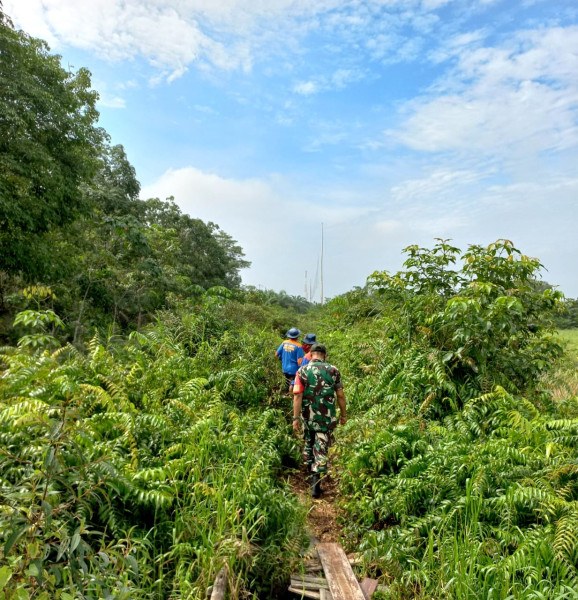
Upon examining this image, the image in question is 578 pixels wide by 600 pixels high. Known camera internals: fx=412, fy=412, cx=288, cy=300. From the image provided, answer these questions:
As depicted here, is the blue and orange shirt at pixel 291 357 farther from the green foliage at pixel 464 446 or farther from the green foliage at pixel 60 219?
the green foliage at pixel 60 219

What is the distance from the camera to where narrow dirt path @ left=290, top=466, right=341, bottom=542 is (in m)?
4.06

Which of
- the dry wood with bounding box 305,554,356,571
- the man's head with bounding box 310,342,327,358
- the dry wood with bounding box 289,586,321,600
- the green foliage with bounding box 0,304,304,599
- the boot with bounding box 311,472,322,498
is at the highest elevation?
the man's head with bounding box 310,342,327,358

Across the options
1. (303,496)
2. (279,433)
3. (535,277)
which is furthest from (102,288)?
(535,277)

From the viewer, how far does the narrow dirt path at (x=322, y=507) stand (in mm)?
4062

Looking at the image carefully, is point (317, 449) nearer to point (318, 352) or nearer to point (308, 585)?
point (318, 352)

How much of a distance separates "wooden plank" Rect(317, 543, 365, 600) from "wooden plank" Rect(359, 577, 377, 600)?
0.06 metres

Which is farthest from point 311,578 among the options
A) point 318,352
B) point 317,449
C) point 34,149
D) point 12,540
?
point 34,149

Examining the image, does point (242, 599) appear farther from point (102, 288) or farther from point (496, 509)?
point (102, 288)

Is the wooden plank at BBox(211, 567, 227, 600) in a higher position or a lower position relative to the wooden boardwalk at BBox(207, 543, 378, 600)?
higher

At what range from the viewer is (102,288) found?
520 inches

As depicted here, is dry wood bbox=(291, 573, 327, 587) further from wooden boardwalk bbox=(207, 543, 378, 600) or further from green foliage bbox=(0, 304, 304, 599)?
green foliage bbox=(0, 304, 304, 599)

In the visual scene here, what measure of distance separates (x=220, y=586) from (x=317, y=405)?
2646mm

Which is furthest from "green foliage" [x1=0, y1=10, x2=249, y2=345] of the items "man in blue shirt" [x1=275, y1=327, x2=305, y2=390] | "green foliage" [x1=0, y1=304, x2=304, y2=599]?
"green foliage" [x1=0, y1=304, x2=304, y2=599]

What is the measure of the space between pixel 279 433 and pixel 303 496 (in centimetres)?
97
